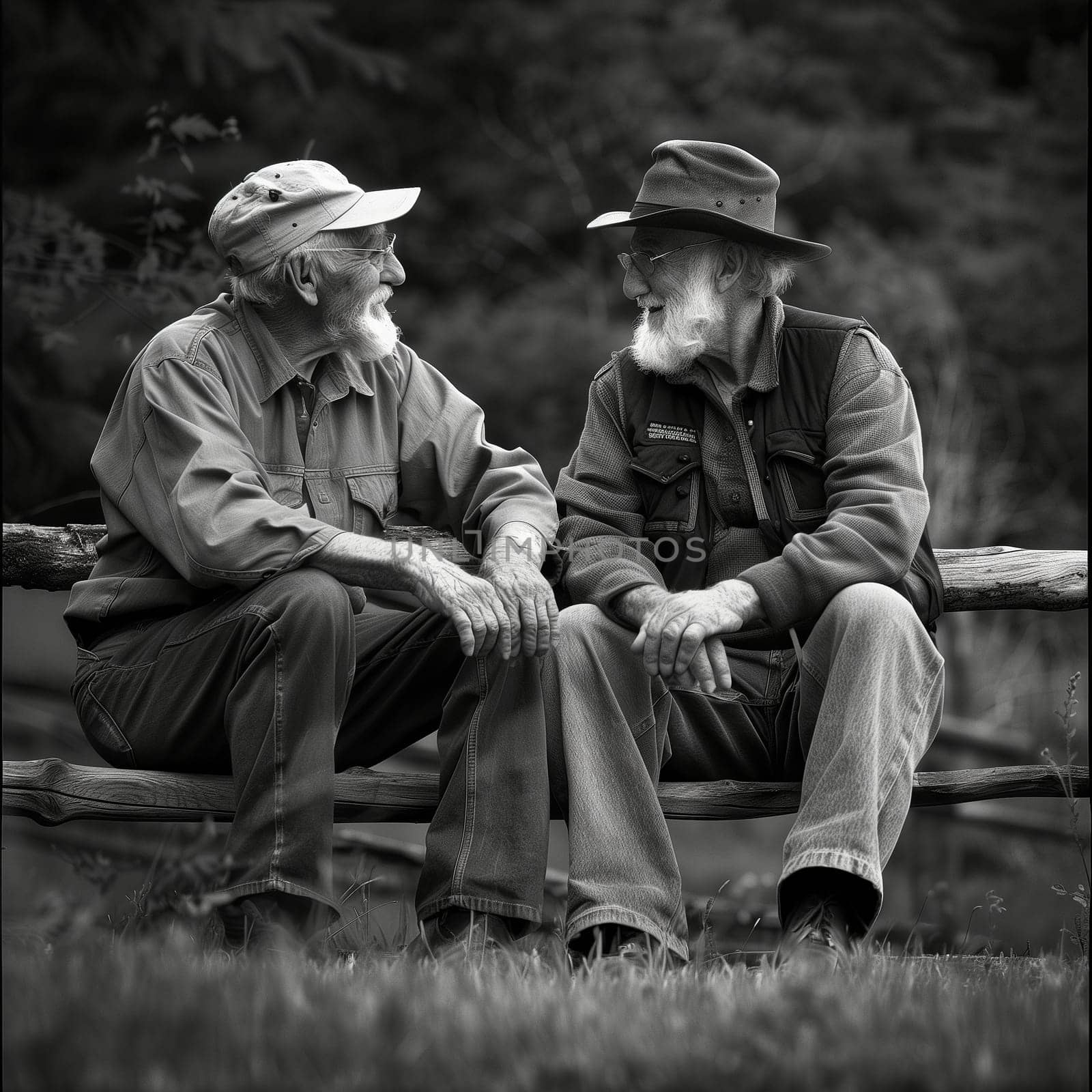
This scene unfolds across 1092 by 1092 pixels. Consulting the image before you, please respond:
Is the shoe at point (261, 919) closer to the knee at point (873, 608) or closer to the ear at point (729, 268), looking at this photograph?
the knee at point (873, 608)

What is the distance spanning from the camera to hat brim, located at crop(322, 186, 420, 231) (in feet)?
11.5

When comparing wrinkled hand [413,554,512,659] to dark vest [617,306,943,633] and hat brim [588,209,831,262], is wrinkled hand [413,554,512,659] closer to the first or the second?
dark vest [617,306,943,633]

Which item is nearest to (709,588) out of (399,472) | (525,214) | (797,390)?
(797,390)

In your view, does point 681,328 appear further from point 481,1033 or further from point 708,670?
point 481,1033

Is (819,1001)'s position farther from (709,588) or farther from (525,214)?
(525,214)

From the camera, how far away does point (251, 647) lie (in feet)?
10.2

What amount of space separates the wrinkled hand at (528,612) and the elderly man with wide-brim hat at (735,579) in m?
0.08

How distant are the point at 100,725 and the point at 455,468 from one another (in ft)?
3.44

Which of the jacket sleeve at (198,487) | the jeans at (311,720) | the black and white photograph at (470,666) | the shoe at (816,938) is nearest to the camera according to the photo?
the black and white photograph at (470,666)

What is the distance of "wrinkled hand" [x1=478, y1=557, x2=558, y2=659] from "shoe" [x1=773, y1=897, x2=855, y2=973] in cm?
78

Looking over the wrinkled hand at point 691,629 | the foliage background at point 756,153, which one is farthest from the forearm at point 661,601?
the foliage background at point 756,153

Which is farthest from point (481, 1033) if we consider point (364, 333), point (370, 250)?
point (370, 250)

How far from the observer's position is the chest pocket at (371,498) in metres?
3.56

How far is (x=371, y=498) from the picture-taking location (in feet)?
11.8
